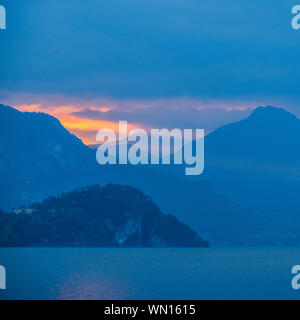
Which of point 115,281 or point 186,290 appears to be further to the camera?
point 115,281

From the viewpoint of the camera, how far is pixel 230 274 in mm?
103062

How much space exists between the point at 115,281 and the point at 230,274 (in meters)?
21.6

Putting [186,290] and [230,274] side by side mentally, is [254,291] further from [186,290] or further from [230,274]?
[230,274]
